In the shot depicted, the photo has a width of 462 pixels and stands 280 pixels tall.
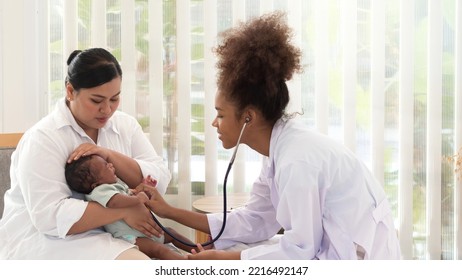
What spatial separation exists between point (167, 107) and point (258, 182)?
1.29m

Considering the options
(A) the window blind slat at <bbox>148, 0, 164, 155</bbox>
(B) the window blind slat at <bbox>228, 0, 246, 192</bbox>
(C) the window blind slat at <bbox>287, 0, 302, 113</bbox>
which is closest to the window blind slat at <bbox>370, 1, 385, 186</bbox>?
(C) the window blind slat at <bbox>287, 0, 302, 113</bbox>

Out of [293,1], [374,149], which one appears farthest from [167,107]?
[374,149]

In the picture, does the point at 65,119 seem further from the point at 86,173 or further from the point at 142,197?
the point at 142,197

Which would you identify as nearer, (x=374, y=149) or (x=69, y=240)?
(x=69, y=240)

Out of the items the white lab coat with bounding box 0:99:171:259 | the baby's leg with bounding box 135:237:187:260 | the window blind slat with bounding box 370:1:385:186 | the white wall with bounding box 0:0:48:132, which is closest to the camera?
the white lab coat with bounding box 0:99:171:259

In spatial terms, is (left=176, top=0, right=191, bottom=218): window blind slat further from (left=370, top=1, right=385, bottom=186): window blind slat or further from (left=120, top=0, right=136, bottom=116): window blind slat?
(left=370, top=1, right=385, bottom=186): window blind slat

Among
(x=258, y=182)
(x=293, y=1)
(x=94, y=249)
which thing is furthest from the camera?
(x=293, y=1)

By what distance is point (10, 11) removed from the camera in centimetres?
304

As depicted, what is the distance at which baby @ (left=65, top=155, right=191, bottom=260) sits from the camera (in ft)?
5.48

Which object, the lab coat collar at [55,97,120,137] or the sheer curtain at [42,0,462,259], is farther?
the sheer curtain at [42,0,462,259]

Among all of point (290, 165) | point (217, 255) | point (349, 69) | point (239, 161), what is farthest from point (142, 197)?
point (349, 69)
